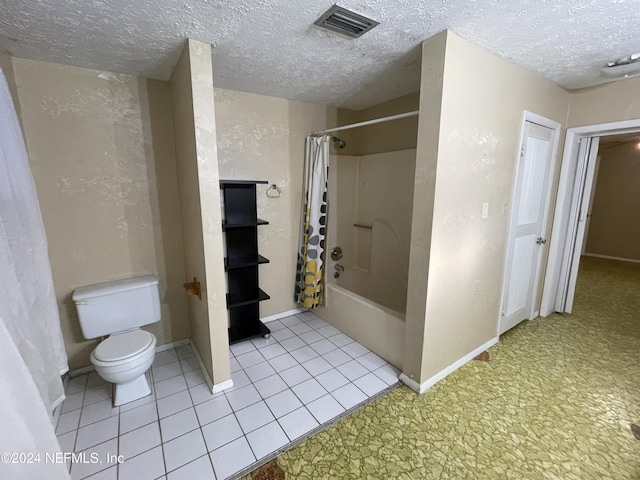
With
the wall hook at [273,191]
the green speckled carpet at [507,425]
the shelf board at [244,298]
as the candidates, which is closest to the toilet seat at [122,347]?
the shelf board at [244,298]

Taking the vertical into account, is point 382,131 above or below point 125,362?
above

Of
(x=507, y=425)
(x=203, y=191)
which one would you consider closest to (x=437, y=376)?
(x=507, y=425)

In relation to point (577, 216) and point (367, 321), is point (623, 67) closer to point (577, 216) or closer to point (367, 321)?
point (577, 216)

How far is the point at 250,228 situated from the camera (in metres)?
2.42

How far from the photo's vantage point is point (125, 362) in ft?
5.44

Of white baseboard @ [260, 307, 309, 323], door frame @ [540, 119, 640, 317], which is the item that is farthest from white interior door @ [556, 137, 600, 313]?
white baseboard @ [260, 307, 309, 323]

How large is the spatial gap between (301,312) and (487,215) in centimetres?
204

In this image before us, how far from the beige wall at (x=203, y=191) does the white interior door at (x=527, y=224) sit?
232 centimetres

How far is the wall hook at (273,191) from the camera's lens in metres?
2.67

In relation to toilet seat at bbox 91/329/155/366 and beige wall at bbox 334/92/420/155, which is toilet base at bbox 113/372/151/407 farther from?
beige wall at bbox 334/92/420/155

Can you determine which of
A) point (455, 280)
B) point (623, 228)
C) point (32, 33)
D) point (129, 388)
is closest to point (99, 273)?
point (129, 388)

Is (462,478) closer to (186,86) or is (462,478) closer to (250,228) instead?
(250,228)

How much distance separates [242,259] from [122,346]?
1029 mm

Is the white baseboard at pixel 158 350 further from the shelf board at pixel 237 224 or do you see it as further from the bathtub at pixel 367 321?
the bathtub at pixel 367 321
